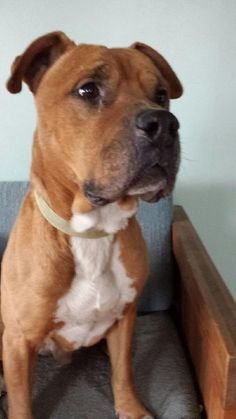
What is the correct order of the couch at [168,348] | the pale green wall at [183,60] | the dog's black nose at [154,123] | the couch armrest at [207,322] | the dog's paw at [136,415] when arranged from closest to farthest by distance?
the dog's black nose at [154,123], the couch armrest at [207,322], the couch at [168,348], the dog's paw at [136,415], the pale green wall at [183,60]

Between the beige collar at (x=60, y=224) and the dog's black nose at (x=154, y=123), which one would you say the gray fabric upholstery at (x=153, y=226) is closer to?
the beige collar at (x=60, y=224)

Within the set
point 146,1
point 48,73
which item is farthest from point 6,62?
point 48,73

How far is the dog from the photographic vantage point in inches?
38.7

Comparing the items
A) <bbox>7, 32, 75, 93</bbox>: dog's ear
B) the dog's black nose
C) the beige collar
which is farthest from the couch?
<bbox>7, 32, 75, 93</bbox>: dog's ear

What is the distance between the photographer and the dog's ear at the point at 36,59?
43.6 inches

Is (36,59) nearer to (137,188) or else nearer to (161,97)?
(161,97)

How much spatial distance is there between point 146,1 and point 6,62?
45cm

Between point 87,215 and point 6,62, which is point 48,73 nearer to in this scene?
point 87,215

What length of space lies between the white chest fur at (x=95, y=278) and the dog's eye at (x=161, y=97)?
0.76 ft

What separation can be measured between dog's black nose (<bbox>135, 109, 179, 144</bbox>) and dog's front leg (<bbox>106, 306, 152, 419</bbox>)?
52cm

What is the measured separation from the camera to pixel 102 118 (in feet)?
3.34

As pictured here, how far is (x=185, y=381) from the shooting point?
1.35 m

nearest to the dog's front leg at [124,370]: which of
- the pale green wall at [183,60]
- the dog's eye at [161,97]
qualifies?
the dog's eye at [161,97]

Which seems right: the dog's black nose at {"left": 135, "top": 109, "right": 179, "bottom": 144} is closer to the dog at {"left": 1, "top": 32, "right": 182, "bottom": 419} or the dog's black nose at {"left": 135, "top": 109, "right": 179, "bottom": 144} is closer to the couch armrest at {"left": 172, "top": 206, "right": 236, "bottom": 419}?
the dog at {"left": 1, "top": 32, "right": 182, "bottom": 419}
